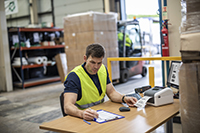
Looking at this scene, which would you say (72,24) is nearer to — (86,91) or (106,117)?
(86,91)

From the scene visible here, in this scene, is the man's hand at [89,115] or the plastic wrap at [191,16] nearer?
the plastic wrap at [191,16]

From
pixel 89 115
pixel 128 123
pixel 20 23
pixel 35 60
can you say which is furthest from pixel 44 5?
pixel 128 123

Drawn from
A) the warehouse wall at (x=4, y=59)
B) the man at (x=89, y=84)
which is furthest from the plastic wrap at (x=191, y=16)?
the warehouse wall at (x=4, y=59)

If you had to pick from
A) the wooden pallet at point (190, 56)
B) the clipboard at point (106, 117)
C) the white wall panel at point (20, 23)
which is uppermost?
the white wall panel at point (20, 23)

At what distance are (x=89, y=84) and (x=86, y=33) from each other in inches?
168

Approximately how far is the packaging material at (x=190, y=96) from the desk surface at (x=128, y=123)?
231 millimetres

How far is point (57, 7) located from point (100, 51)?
1078 cm

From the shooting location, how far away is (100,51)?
2.35 metres

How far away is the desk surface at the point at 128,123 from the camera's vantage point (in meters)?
1.68

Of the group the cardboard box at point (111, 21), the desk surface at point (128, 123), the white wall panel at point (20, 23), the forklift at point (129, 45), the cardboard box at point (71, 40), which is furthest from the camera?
the white wall panel at point (20, 23)

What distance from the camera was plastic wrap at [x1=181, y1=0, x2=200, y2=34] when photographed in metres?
1.52

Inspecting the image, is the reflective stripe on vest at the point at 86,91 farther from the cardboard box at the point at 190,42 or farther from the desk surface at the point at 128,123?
A: the cardboard box at the point at 190,42

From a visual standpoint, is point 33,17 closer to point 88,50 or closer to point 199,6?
point 88,50

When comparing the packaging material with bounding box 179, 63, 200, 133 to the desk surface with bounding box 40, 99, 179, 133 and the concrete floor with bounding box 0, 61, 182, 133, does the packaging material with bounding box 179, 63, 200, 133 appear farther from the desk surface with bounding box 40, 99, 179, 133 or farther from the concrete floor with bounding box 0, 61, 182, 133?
the concrete floor with bounding box 0, 61, 182, 133
